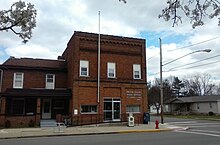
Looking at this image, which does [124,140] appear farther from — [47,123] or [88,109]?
[47,123]

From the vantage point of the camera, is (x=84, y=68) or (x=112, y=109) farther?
(x=112, y=109)

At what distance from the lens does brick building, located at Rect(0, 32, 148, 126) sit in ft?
90.8

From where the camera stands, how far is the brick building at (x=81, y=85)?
2767 cm

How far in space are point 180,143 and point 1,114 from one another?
18.6 m

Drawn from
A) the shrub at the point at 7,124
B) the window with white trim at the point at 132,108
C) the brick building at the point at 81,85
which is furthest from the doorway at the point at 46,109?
the window with white trim at the point at 132,108

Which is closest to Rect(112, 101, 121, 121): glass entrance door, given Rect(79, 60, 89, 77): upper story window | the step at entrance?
Rect(79, 60, 89, 77): upper story window

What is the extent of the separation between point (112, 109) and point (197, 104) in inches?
1696

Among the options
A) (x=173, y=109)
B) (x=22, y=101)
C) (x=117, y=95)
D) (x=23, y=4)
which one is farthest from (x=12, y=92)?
(x=173, y=109)

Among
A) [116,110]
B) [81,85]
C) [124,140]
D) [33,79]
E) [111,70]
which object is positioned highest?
[111,70]

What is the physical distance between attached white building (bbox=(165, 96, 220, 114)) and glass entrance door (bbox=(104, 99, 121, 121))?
3819 centimetres

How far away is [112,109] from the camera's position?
29562mm

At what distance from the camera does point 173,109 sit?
77.4 metres

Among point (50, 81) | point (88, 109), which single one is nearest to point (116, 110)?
point (88, 109)

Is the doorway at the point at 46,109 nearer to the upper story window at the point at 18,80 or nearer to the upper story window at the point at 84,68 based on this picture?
the upper story window at the point at 18,80
